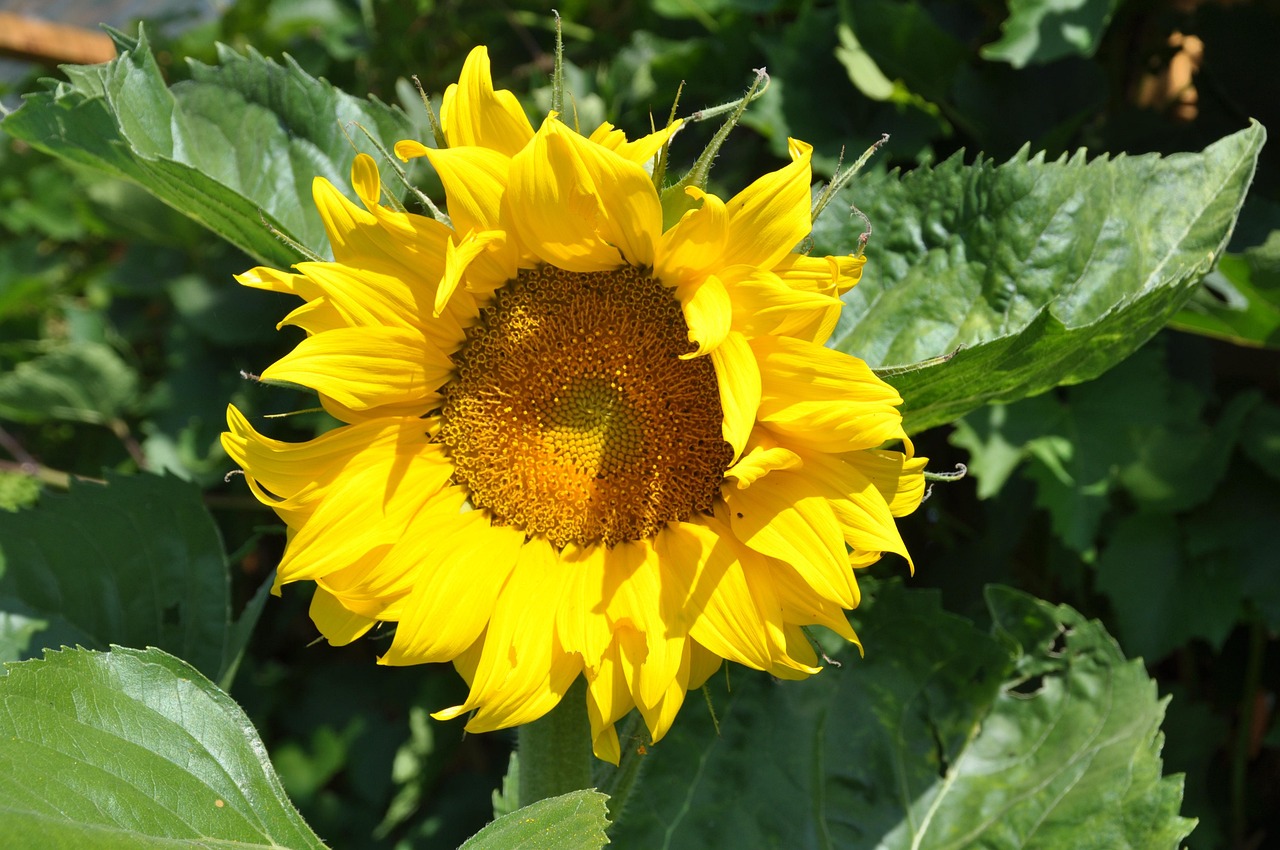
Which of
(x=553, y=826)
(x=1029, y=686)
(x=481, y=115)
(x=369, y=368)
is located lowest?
(x=1029, y=686)

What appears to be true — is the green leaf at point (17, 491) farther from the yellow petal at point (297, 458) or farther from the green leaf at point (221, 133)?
the yellow petal at point (297, 458)

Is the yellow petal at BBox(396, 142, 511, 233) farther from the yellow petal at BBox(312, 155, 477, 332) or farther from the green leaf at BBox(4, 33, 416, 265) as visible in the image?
the green leaf at BBox(4, 33, 416, 265)

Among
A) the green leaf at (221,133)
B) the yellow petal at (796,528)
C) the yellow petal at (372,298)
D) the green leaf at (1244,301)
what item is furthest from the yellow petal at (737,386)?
the green leaf at (1244,301)

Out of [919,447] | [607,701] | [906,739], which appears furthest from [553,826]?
[919,447]

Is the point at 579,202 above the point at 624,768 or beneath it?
above

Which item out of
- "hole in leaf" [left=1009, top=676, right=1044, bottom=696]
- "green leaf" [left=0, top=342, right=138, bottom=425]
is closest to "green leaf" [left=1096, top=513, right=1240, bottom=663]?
"hole in leaf" [left=1009, top=676, right=1044, bottom=696]

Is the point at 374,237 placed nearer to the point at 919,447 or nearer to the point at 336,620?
the point at 336,620

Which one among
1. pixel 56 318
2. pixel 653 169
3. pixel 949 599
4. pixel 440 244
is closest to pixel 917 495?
pixel 653 169
